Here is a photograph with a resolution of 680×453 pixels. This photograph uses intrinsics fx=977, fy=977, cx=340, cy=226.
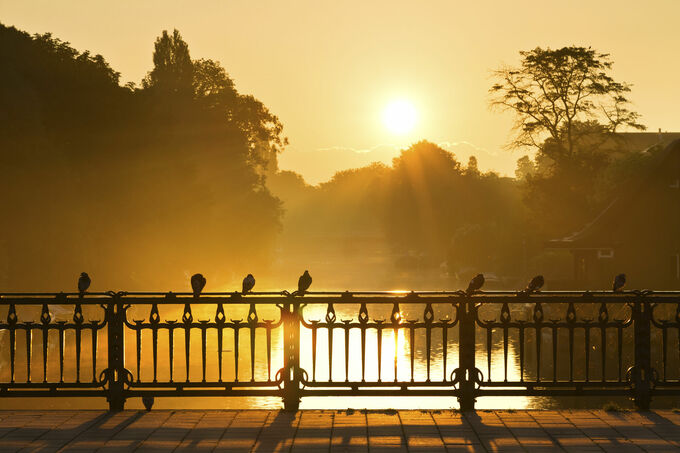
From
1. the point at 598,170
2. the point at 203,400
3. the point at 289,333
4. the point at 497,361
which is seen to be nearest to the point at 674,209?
the point at 598,170

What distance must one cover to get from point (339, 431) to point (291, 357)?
1.61m

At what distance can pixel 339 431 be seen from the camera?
35.7ft

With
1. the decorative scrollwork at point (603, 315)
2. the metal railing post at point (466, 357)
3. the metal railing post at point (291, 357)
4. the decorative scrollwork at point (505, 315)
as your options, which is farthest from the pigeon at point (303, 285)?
the decorative scrollwork at point (603, 315)

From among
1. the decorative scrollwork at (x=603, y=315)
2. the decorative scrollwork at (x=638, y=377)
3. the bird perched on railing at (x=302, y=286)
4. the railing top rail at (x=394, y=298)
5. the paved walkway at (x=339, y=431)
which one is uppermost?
the bird perched on railing at (x=302, y=286)

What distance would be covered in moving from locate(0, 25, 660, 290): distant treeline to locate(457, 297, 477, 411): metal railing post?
37803 millimetres

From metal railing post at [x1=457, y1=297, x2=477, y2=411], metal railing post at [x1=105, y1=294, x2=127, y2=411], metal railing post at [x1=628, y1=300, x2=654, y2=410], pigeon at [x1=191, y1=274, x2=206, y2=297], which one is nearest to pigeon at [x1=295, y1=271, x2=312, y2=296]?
pigeon at [x1=191, y1=274, x2=206, y2=297]

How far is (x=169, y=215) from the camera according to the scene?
6066 cm

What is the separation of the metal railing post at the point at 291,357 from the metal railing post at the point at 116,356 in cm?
203

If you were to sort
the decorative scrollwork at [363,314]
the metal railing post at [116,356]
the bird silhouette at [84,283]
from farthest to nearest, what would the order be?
the bird silhouette at [84,283] < the metal railing post at [116,356] < the decorative scrollwork at [363,314]

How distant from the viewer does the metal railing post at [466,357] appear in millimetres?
12102

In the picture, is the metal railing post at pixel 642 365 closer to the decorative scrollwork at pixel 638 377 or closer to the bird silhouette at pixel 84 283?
the decorative scrollwork at pixel 638 377

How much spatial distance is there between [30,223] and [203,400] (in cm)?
2126

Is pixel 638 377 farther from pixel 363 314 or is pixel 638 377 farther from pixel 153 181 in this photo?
pixel 153 181

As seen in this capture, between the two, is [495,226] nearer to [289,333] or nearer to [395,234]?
[395,234]
